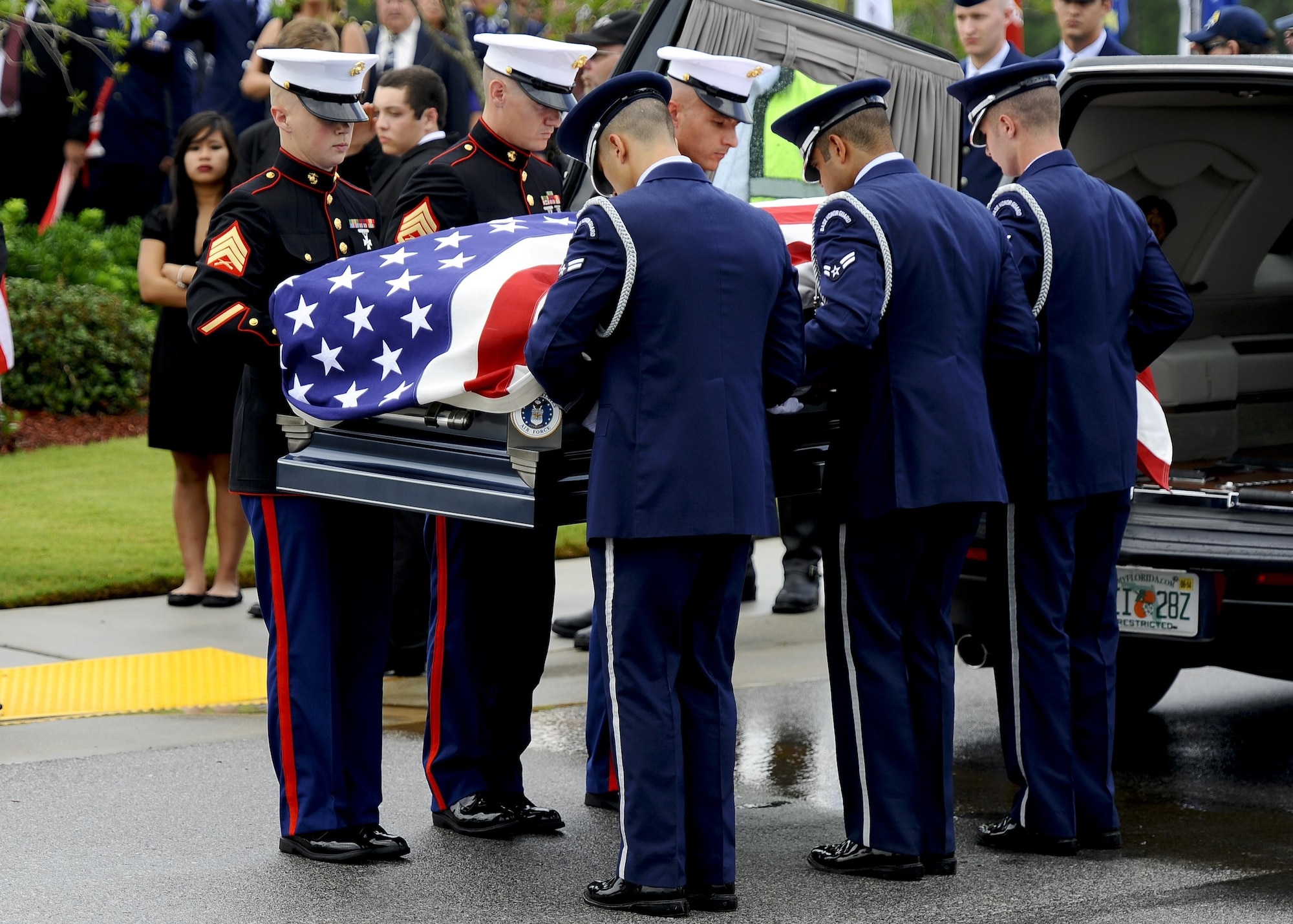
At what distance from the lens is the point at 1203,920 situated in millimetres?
4551

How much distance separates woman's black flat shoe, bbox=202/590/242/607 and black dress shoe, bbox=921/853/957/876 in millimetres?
4257

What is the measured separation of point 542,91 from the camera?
5.54 meters

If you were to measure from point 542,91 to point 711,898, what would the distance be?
94.3 inches

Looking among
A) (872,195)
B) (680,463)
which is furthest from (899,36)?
(680,463)

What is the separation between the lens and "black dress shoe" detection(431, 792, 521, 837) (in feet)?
17.3

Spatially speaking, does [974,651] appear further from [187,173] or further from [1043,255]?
[187,173]

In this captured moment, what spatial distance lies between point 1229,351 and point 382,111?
11.8ft

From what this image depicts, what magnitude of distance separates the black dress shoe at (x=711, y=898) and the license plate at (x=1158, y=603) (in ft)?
5.81

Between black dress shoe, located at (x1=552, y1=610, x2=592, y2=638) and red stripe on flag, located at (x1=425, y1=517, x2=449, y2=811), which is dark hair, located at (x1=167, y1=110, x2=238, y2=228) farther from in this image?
red stripe on flag, located at (x1=425, y1=517, x2=449, y2=811)

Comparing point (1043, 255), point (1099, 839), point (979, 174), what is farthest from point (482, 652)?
point (979, 174)

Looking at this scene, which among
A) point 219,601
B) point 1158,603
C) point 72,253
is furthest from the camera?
point 72,253

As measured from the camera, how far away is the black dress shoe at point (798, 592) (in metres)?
8.73

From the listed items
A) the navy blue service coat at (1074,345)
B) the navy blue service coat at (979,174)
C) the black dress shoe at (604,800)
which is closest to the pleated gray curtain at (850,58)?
the navy blue service coat at (979,174)

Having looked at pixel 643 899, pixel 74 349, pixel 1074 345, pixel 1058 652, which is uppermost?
pixel 1074 345
